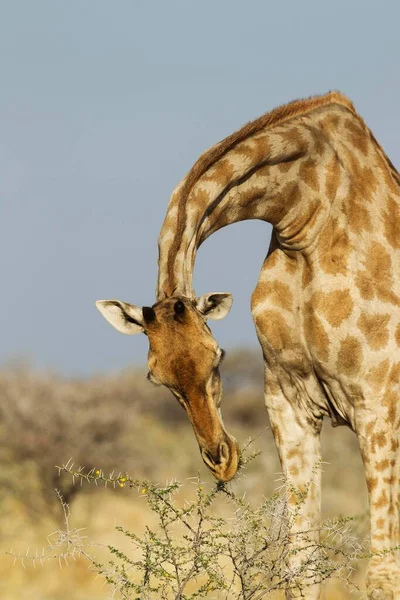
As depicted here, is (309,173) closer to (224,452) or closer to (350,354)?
(350,354)

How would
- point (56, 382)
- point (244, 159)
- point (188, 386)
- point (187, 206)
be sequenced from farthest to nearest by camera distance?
point (56, 382), point (244, 159), point (187, 206), point (188, 386)

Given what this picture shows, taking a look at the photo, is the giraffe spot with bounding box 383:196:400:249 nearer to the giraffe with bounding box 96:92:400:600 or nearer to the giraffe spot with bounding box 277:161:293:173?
the giraffe with bounding box 96:92:400:600

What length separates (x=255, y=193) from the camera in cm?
743

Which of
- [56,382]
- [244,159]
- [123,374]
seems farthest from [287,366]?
[123,374]

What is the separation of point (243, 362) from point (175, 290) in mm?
24236

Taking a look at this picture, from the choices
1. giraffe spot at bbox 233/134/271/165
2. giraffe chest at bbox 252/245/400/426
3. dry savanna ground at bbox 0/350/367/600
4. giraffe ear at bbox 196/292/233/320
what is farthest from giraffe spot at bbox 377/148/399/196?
dry savanna ground at bbox 0/350/367/600

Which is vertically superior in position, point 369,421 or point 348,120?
Result: point 348,120

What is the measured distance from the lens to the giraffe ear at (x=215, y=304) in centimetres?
635

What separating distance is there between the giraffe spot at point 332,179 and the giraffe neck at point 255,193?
0.02 meters

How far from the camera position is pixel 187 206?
6.79 metres

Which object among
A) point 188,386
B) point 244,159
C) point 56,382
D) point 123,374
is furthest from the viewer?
point 123,374

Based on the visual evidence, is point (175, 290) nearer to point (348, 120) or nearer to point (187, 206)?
point (187, 206)

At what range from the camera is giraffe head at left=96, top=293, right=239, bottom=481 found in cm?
616

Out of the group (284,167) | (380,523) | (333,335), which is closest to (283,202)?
(284,167)
